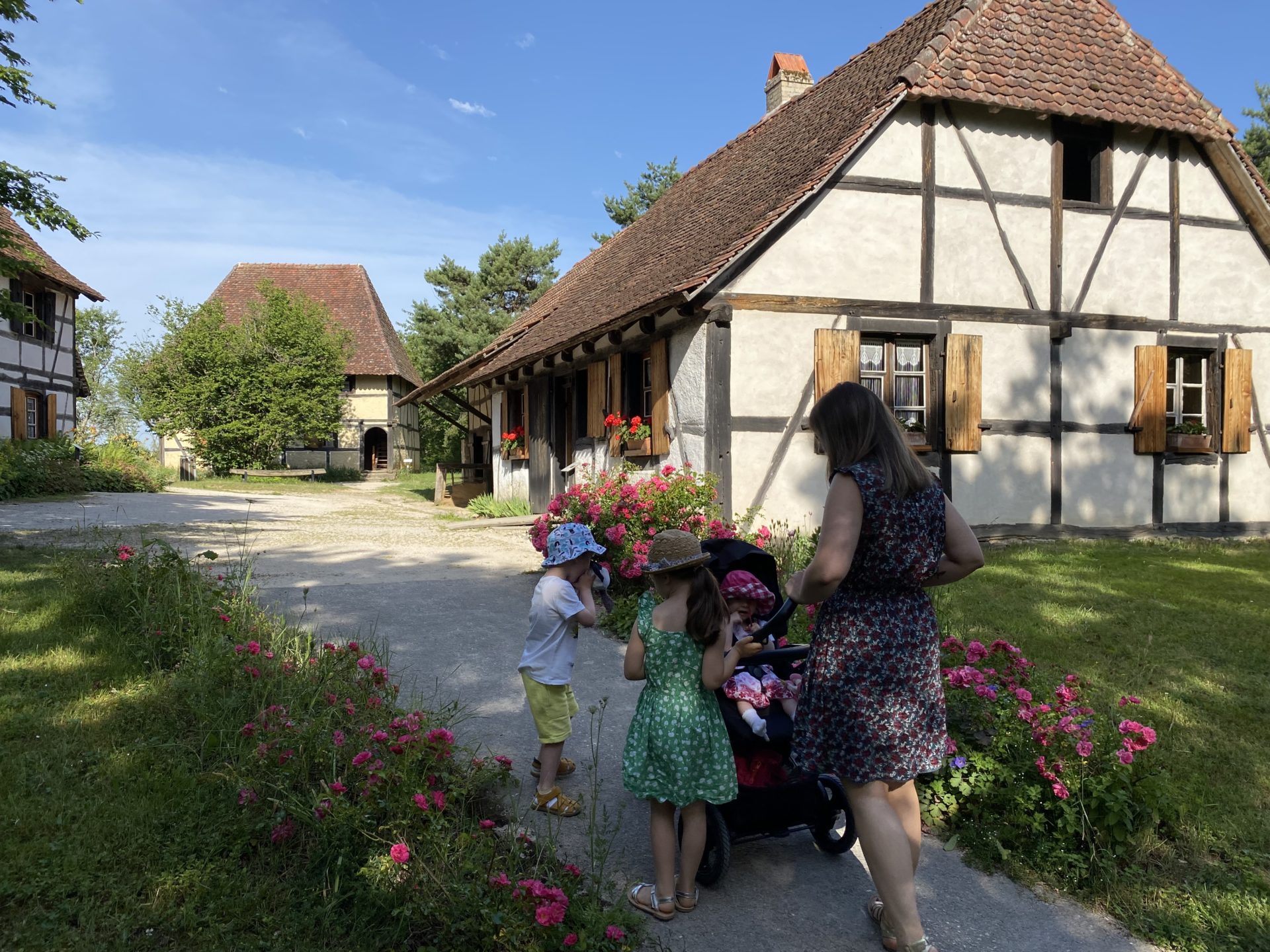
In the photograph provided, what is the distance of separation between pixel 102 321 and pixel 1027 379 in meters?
56.4

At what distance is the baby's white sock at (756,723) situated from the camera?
328 centimetres

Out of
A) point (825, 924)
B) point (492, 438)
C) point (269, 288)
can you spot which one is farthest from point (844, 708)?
point (269, 288)

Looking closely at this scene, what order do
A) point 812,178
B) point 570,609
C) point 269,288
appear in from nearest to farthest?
point 570,609 → point 812,178 → point 269,288

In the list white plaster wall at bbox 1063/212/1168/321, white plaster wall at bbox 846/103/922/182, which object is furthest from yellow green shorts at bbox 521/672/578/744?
white plaster wall at bbox 1063/212/1168/321

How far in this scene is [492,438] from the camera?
1912 cm

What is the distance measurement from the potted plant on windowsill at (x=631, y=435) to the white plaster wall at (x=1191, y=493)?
686 cm

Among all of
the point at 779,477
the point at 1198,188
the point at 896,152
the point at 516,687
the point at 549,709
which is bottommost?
the point at 516,687

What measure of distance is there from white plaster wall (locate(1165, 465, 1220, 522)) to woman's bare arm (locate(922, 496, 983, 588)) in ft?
35.2

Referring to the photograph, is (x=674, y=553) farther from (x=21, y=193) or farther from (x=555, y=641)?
(x=21, y=193)

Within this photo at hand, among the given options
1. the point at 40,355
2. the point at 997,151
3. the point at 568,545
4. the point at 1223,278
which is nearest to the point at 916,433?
the point at 997,151

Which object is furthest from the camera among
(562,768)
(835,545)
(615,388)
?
(615,388)

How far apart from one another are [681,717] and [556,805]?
0.98 meters

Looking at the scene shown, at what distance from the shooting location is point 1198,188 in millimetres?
11820

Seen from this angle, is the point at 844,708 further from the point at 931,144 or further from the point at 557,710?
the point at 931,144
